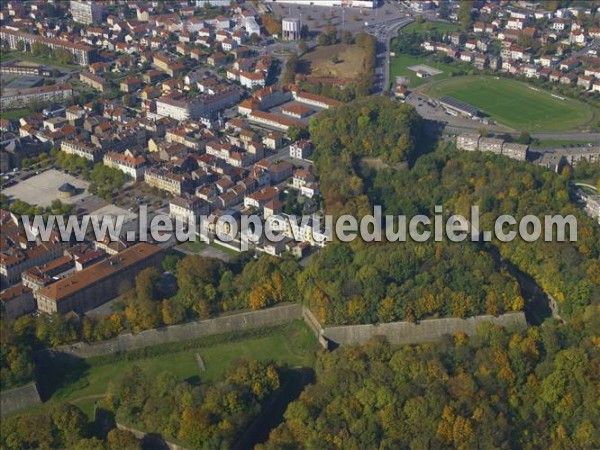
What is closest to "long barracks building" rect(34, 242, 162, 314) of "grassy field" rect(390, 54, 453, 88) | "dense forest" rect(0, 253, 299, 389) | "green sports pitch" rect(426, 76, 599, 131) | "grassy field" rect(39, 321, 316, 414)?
"dense forest" rect(0, 253, 299, 389)

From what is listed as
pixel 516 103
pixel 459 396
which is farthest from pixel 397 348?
pixel 516 103

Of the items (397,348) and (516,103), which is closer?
(397,348)

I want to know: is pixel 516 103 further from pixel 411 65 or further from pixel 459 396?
pixel 459 396

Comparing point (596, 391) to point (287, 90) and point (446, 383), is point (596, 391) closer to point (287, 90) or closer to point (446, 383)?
point (446, 383)

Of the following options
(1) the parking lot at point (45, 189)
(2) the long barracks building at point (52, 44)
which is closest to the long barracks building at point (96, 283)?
(1) the parking lot at point (45, 189)

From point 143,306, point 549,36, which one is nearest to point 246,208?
point 143,306

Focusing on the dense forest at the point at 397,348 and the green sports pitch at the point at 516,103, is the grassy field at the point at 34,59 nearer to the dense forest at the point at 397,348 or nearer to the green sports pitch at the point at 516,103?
the green sports pitch at the point at 516,103

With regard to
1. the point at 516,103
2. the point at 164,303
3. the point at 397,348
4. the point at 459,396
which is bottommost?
the point at 397,348

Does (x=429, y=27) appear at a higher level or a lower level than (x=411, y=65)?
higher
